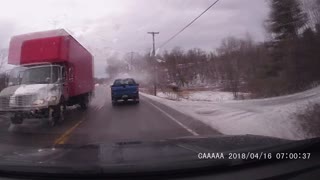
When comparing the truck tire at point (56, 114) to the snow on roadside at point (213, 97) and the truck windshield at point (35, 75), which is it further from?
the snow on roadside at point (213, 97)

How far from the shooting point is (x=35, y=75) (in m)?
17.9

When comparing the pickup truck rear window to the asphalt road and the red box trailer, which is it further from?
the asphalt road

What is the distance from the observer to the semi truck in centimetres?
1627

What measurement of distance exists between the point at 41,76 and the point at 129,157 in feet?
48.0

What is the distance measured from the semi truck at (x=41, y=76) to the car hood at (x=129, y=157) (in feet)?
39.1

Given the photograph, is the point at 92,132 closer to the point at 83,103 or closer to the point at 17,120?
the point at 17,120

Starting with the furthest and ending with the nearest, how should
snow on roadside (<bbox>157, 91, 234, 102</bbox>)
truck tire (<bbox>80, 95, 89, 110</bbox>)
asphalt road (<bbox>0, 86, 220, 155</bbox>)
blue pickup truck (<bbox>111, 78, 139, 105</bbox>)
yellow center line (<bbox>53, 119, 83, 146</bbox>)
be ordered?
snow on roadside (<bbox>157, 91, 234, 102</bbox>) < blue pickup truck (<bbox>111, 78, 139, 105</bbox>) < truck tire (<bbox>80, 95, 89, 110</bbox>) < asphalt road (<bbox>0, 86, 220, 155</bbox>) < yellow center line (<bbox>53, 119, 83, 146</bbox>)

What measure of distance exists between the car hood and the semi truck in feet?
39.1

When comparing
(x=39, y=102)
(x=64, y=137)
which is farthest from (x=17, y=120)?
(x=64, y=137)

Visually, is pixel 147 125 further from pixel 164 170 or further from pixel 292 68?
pixel 292 68

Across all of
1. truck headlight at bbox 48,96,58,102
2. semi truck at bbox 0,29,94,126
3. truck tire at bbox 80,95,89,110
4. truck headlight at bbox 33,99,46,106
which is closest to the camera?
truck headlight at bbox 33,99,46,106

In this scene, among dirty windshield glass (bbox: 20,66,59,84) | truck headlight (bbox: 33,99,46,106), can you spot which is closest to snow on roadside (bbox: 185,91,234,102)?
dirty windshield glass (bbox: 20,66,59,84)

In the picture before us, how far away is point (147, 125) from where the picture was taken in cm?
1521

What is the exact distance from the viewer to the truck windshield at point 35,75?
17703 mm
